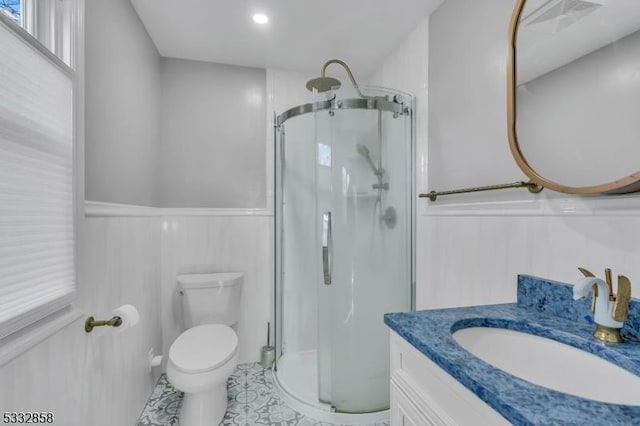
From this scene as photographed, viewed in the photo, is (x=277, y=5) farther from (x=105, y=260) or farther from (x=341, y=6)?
(x=105, y=260)

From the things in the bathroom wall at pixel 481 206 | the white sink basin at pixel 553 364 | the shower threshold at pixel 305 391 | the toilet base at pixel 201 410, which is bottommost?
the shower threshold at pixel 305 391

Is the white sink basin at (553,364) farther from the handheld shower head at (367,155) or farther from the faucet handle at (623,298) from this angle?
the handheld shower head at (367,155)

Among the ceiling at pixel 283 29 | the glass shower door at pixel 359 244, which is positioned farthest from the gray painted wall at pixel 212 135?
the glass shower door at pixel 359 244

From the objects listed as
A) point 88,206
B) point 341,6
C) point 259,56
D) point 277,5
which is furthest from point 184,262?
point 341,6

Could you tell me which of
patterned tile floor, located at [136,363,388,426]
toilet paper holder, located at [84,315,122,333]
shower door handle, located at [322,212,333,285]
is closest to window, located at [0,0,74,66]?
toilet paper holder, located at [84,315,122,333]

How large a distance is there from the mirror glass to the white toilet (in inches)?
65.0

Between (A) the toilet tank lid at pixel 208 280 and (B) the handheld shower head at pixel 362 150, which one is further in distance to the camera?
(A) the toilet tank lid at pixel 208 280

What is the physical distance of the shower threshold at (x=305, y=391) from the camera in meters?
1.68

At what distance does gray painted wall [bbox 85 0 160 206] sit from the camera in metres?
1.27

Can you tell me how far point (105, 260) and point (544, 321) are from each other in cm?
168

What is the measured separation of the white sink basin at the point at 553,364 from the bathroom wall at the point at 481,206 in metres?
0.27

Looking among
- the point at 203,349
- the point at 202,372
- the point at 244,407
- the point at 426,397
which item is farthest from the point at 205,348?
the point at 426,397

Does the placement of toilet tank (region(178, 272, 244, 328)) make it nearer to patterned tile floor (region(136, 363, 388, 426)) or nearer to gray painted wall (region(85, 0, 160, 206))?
patterned tile floor (region(136, 363, 388, 426))

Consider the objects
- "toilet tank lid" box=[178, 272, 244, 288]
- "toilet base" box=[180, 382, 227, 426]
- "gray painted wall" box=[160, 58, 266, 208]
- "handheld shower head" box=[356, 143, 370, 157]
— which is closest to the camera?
"toilet base" box=[180, 382, 227, 426]
